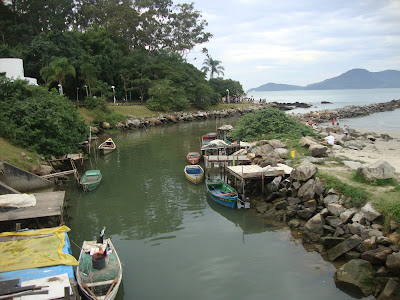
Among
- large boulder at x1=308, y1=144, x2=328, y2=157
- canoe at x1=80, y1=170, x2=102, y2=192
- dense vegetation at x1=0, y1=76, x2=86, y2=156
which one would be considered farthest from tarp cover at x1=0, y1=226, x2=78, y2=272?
large boulder at x1=308, y1=144, x2=328, y2=157

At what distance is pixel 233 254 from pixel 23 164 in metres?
16.3

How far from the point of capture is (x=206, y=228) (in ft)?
52.4

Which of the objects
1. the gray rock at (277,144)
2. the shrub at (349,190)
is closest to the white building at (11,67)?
the gray rock at (277,144)

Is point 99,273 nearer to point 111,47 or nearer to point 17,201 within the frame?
point 17,201

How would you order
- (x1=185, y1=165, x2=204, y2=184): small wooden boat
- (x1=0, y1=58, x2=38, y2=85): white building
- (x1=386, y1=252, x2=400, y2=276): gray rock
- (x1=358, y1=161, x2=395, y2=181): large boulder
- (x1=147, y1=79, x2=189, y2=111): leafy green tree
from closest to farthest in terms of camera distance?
1. (x1=386, y1=252, x2=400, y2=276): gray rock
2. (x1=358, y1=161, x2=395, y2=181): large boulder
3. (x1=185, y1=165, x2=204, y2=184): small wooden boat
4. (x1=0, y1=58, x2=38, y2=85): white building
5. (x1=147, y1=79, x2=189, y2=111): leafy green tree

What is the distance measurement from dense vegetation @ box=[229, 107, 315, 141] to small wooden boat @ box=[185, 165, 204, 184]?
8275mm

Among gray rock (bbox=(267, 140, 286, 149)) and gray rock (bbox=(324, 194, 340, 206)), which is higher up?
gray rock (bbox=(267, 140, 286, 149))

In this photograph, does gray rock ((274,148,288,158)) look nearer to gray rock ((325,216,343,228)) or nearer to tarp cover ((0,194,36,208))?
gray rock ((325,216,343,228))

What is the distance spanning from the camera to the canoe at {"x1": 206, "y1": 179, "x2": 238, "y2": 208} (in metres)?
18.0

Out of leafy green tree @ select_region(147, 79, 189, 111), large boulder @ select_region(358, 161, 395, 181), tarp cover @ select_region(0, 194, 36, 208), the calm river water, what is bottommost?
the calm river water

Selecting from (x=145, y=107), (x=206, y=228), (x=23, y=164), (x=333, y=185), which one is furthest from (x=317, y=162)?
(x=145, y=107)

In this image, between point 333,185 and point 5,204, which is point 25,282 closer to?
point 5,204

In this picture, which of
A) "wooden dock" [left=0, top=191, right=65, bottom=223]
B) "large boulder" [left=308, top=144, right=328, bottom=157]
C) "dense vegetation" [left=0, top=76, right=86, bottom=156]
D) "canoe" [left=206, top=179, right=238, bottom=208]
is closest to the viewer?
"wooden dock" [left=0, top=191, right=65, bottom=223]

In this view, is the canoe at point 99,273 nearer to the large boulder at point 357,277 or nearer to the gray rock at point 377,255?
the large boulder at point 357,277
